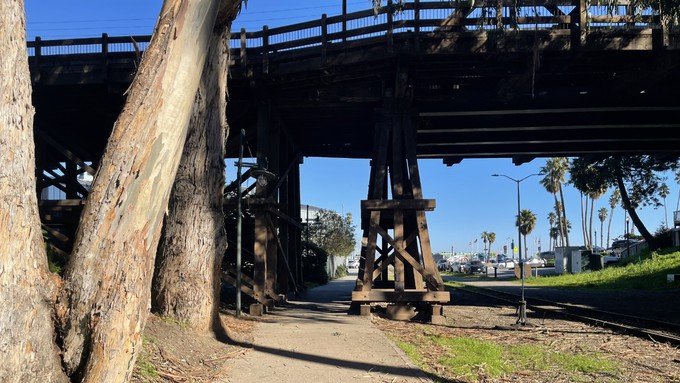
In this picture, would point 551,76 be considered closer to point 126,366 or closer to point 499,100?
point 499,100

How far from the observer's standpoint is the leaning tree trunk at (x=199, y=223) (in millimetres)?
7418

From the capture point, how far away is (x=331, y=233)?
154ft

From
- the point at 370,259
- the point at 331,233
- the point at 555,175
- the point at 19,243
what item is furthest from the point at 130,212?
the point at 555,175

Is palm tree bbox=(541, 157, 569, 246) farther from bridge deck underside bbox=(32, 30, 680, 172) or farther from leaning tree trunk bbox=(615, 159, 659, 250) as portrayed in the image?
bridge deck underside bbox=(32, 30, 680, 172)

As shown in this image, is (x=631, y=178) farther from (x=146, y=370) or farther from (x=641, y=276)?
(x=146, y=370)

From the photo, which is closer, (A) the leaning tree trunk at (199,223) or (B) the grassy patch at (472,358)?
(B) the grassy patch at (472,358)

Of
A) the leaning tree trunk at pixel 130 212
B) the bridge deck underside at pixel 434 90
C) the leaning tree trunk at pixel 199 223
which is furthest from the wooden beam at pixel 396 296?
the leaning tree trunk at pixel 130 212

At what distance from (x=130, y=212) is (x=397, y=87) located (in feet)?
33.3

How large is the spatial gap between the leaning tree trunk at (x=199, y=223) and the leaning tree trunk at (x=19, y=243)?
349 cm

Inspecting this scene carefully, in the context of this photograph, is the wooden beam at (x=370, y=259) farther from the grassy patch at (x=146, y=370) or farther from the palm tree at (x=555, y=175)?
the palm tree at (x=555, y=175)

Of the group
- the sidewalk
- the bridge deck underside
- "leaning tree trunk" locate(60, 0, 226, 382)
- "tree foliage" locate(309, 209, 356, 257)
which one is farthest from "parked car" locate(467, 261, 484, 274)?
"leaning tree trunk" locate(60, 0, 226, 382)

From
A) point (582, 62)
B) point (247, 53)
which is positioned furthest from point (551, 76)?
point (247, 53)

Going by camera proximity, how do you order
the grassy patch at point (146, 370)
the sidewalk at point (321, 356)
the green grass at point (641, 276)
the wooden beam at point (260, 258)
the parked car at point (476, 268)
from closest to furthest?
the grassy patch at point (146, 370)
the sidewalk at point (321, 356)
the wooden beam at point (260, 258)
the green grass at point (641, 276)
the parked car at point (476, 268)

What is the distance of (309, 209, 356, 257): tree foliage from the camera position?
46069 millimetres
